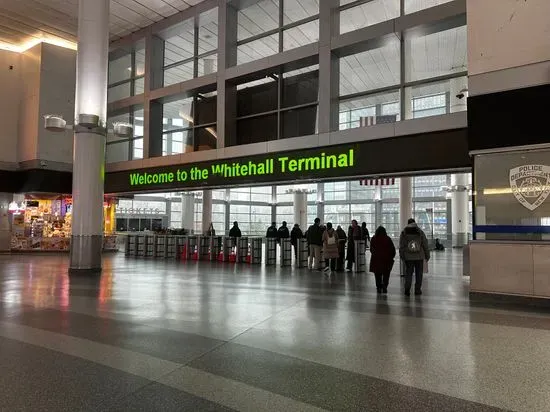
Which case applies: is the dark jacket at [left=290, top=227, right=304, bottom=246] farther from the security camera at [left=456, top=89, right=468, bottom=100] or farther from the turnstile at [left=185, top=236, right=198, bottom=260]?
the security camera at [left=456, top=89, right=468, bottom=100]

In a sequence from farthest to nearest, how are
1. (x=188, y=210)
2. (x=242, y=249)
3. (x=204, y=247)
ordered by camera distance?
(x=188, y=210), (x=204, y=247), (x=242, y=249)

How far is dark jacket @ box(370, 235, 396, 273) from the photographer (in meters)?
9.42

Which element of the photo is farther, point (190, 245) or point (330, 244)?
point (190, 245)

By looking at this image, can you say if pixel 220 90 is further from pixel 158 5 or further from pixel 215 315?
pixel 215 315

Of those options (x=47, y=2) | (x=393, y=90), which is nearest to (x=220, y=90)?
(x=393, y=90)

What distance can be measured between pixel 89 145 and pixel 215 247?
22.8 ft

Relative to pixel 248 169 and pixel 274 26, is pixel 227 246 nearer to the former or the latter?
pixel 248 169

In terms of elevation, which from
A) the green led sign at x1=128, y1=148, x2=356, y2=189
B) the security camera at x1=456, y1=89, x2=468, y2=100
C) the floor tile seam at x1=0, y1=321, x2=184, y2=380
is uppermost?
the security camera at x1=456, y1=89, x2=468, y2=100

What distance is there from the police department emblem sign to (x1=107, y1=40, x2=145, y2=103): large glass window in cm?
1608

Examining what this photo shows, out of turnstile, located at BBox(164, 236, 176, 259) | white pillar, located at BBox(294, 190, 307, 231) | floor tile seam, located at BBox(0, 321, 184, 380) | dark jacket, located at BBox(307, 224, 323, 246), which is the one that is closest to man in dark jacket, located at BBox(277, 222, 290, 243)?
dark jacket, located at BBox(307, 224, 323, 246)

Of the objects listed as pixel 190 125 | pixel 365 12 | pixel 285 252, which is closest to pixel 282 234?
pixel 285 252

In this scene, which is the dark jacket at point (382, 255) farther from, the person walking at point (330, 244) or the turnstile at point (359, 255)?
the turnstile at point (359, 255)

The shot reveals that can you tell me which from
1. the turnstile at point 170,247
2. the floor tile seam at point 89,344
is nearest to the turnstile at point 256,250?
the turnstile at point 170,247

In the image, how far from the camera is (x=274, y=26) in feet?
53.8
